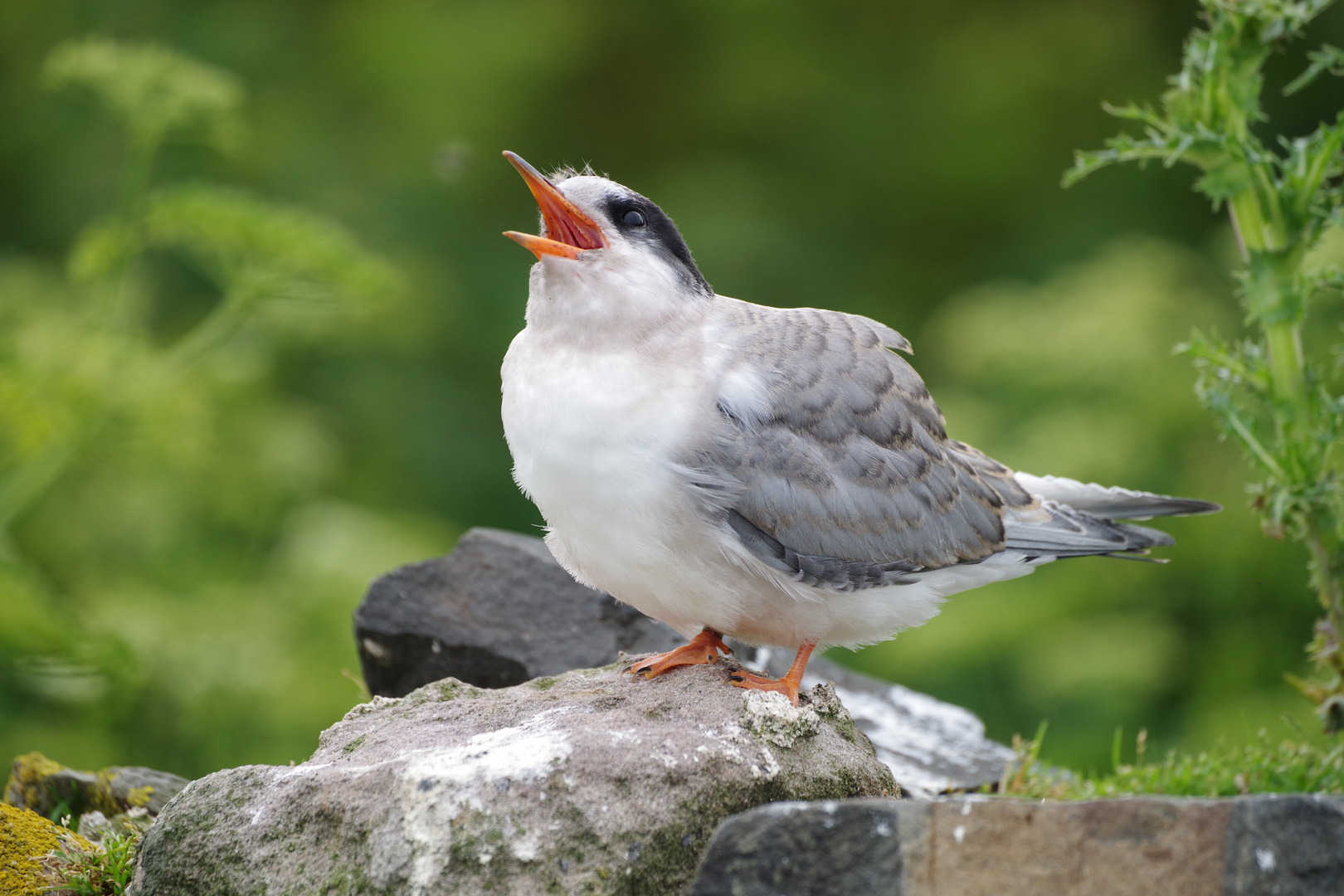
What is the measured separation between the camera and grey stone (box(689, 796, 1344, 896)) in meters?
2.76

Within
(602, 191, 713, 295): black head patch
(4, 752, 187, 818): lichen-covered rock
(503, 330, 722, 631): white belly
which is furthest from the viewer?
(4, 752, 187, 818): lichen-covered rock

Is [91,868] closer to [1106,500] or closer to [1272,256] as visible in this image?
[1106,500]

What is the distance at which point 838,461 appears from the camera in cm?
431

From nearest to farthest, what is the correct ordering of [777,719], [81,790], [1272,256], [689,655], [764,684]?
[777,719], [764,684], [689,655], [81,790], [1272,256]

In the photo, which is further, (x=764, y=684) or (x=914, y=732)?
(x=914, y=732)

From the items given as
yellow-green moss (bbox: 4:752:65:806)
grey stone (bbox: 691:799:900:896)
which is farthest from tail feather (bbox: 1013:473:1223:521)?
yellow-green moss (bbox: 4:752:65:806)

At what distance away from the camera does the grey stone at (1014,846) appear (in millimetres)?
2760

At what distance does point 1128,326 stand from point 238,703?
5413mm

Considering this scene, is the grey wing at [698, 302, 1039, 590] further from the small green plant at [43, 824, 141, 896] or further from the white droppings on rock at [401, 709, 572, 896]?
the small green plant at [43, 824, 141, 896]

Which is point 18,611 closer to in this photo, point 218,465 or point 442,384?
point 218,465

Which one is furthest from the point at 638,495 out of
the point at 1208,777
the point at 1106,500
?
the point at 1208,777

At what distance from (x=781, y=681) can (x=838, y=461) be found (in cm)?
75

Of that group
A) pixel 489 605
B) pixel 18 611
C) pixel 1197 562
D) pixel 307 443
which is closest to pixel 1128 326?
pixel 1197 562

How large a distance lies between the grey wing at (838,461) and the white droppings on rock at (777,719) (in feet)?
1.64
